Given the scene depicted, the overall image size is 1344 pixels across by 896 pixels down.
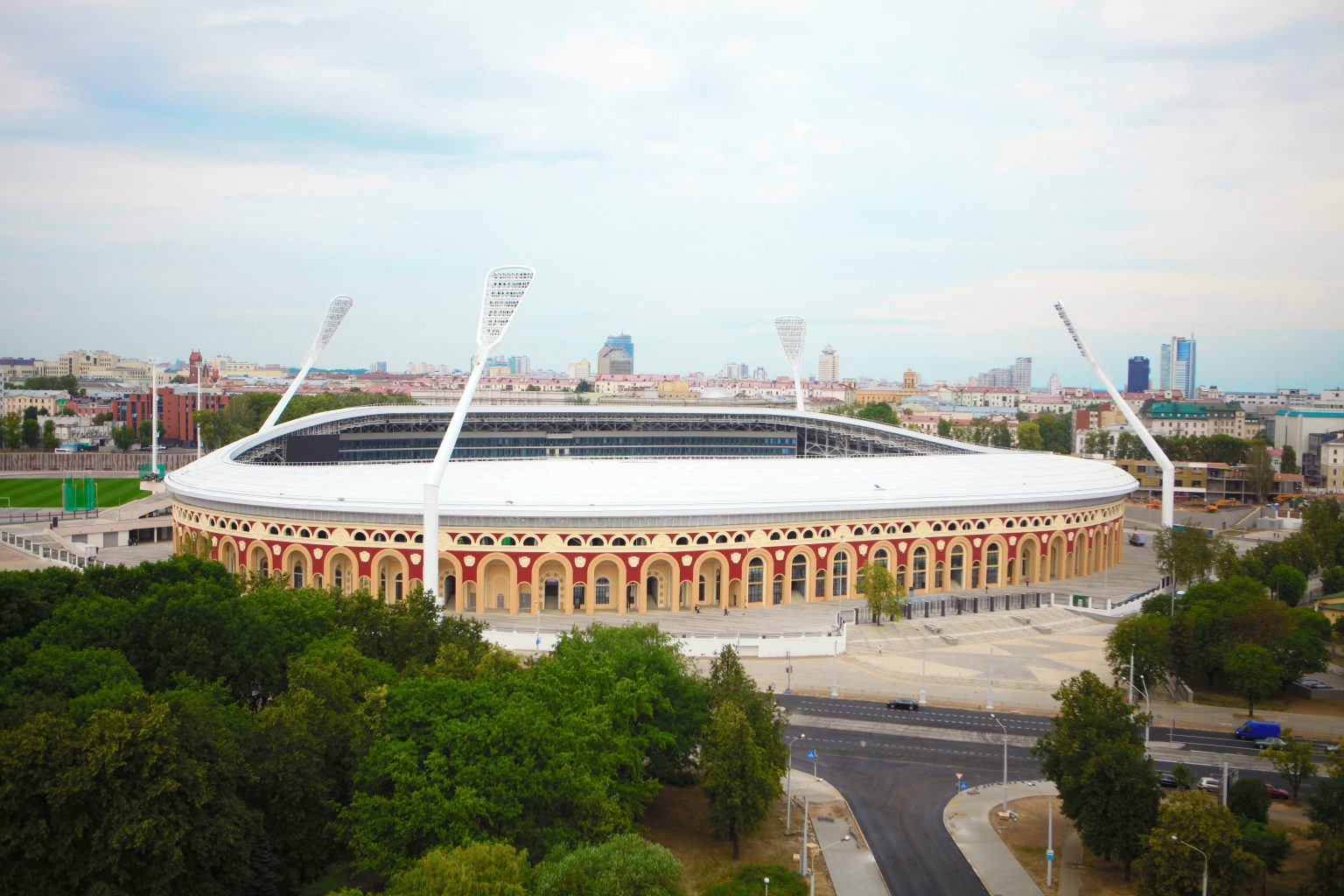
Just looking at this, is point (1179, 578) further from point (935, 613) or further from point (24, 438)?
point (24, 438)

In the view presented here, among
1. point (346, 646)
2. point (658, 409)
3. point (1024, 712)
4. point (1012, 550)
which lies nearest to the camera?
point (346, 646)

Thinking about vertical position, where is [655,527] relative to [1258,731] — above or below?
above

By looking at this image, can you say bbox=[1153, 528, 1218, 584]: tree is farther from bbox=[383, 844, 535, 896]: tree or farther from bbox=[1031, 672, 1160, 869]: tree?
bbox=[383, 844, 535, 896]: tree

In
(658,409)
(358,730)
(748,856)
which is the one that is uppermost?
(658,409)

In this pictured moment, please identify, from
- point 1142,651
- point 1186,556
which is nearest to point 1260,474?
point 1186,556

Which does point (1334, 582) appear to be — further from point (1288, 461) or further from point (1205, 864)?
point (1288, 461)

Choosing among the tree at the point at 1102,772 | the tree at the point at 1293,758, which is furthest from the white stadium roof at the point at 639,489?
the tree at the point at 1293,758

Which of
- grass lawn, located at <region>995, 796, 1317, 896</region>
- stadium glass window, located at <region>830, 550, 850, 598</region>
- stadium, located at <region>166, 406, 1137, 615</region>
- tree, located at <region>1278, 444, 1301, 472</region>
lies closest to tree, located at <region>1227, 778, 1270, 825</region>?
grass lawn, located at <region>995, 796, 1317, 896</region>

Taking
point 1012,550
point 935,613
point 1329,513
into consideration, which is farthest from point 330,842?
point 1329,513
